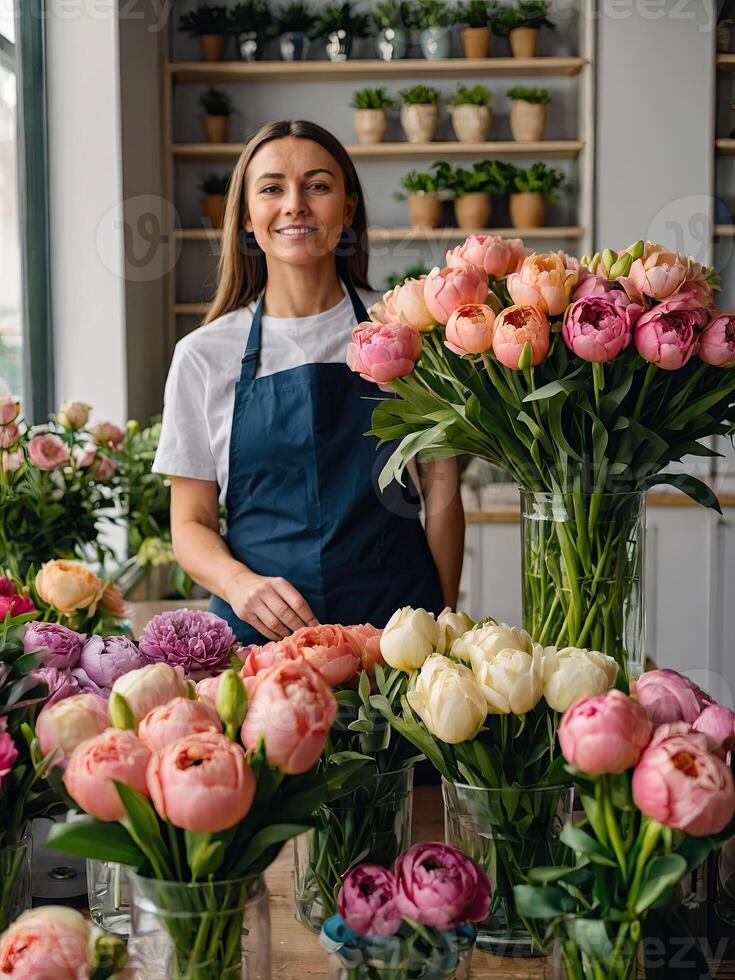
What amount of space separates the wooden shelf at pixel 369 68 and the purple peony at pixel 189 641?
3207 millimetres

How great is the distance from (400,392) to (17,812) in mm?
499

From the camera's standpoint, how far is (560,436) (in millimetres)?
944

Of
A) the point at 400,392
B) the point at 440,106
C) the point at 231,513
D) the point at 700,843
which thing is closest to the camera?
the point at 700,843

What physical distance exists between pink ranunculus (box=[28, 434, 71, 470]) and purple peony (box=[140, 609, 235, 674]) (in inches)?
33.3

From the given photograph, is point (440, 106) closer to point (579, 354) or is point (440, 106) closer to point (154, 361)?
point (154, 361)

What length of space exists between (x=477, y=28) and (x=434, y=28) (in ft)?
0.48

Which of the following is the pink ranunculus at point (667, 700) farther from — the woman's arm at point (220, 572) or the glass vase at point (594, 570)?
the woman's arm at point (220, 572)

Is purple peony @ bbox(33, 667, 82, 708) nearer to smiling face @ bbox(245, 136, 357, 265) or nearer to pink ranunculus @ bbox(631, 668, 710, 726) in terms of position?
pink ranunculus @ bbox(631, 668, 710, 726)

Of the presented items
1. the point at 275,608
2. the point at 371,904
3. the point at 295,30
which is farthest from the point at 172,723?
the point at 295,30

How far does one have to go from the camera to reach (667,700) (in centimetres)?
68

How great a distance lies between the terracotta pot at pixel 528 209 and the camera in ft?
12.5

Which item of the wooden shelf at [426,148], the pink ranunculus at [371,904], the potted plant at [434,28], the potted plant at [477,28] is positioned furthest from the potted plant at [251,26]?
the pink ranunculus at [371,904]

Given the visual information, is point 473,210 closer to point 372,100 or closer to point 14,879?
point 372,100

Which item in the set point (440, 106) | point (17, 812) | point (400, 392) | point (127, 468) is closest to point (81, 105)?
point (127, 468)
